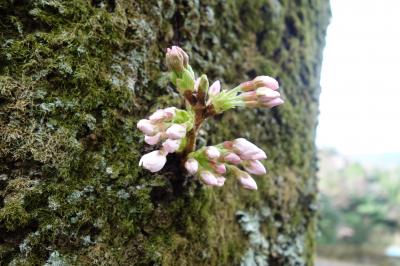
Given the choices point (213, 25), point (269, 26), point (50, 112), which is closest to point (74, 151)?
point (50, 112)

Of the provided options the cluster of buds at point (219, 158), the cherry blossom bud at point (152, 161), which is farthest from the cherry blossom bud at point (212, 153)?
the cherry blossom bud at point (152, 161)

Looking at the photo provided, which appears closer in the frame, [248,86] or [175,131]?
[175,131]

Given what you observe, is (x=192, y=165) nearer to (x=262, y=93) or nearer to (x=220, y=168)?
(x=220, y=168)

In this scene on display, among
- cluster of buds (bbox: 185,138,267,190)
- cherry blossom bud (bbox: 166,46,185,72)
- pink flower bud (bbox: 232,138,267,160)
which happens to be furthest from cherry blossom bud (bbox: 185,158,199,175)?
cherry blossom bud (bbox: 166,46,185,72)

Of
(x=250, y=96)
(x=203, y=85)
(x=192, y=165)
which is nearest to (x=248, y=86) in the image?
(x=250, y=96)

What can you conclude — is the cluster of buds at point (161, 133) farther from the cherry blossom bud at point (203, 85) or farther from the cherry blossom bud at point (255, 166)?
the cherry blossom bud at point (255, 166)

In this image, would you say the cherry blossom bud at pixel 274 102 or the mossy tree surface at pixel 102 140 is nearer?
the mossy tree surface at pixel 102 140

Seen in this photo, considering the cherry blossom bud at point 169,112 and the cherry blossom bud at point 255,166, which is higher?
the cherry blossom bud at point 169,112
